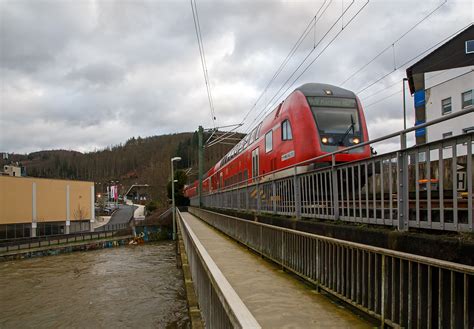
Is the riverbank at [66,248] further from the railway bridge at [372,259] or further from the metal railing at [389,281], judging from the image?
the metal railing at [389,281]

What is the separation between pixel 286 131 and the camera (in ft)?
46.3

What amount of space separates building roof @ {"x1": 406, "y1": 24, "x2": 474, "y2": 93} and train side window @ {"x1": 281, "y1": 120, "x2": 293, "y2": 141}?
1872 centimetres

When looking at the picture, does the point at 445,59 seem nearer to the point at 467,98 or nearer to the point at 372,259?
the point at 467,98

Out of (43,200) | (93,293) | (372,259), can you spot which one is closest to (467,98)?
(372,259)

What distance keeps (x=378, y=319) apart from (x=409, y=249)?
0.97 m

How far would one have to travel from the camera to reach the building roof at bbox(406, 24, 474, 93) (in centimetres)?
2748

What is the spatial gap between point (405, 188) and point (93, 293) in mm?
24321

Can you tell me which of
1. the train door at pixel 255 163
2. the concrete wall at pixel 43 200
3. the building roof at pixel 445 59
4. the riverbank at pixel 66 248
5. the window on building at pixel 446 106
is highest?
the building roof at pixel 445 59

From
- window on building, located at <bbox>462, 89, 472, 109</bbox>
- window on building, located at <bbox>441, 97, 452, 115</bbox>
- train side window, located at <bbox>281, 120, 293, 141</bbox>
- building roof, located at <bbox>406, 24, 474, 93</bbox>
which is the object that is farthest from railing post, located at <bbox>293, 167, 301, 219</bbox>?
building roof, located at <bbox>406, 24, 474, 93</bbox>

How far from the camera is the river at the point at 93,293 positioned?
19203 millimetres

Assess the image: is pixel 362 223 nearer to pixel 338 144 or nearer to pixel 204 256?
pixel 204 256

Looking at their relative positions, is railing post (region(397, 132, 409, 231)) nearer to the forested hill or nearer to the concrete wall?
the concrete wall

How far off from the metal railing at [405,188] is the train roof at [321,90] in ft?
17.8

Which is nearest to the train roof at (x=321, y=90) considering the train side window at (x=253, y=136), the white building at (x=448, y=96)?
the train side window at (x=253, y=136)
